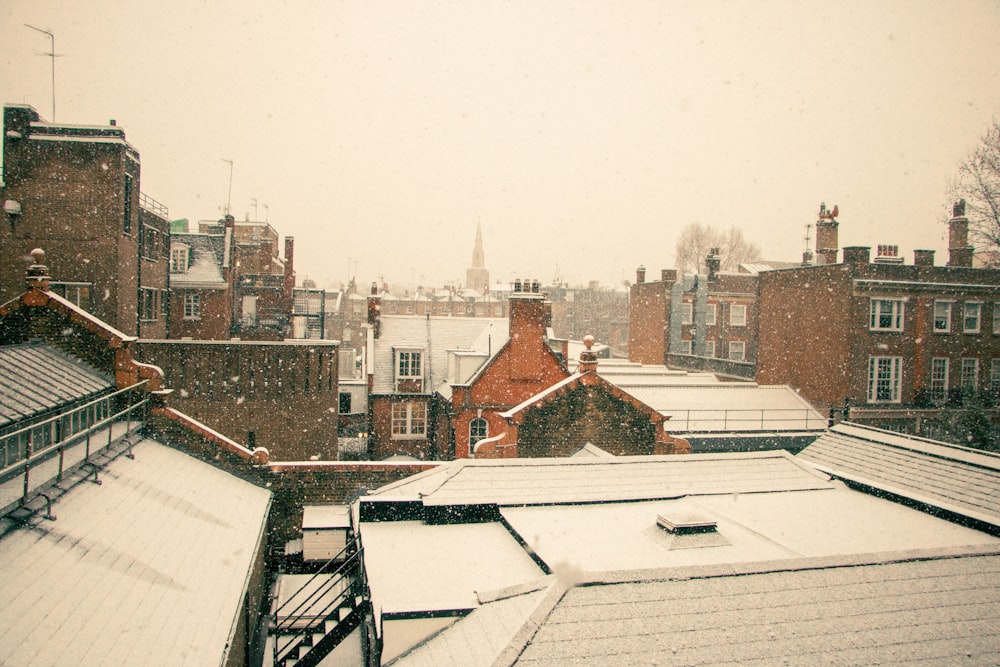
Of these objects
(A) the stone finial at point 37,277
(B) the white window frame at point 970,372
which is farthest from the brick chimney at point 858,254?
(A) the stone finial at point 37,277

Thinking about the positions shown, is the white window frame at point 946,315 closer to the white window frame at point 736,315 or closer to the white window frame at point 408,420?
the white window frame at point 736,315

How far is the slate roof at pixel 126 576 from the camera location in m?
6.77

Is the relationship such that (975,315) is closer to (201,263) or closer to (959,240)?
(959,240)

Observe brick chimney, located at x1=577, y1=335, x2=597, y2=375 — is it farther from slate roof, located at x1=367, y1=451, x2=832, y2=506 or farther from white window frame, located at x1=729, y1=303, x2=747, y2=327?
white window frame, located at x1=729, y1=303, x2=747, y2=327

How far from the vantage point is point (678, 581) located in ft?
22.0

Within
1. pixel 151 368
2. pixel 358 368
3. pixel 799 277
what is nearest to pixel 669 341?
pixel 799 277

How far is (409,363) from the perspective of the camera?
89.4ft

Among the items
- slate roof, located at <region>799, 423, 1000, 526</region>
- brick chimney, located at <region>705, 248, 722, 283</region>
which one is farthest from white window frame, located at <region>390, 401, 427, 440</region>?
brick chimney, located at <region>705, 248, 722, 283</region>

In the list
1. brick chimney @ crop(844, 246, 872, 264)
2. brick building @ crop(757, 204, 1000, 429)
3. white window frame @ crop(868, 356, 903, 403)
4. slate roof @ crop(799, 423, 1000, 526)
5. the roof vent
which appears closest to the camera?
the roof vent

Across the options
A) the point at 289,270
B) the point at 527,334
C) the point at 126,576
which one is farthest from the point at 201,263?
the point at 126,576

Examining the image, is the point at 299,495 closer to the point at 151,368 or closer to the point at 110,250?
the point at 151,368

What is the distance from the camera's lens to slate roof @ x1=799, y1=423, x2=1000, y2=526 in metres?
11.8

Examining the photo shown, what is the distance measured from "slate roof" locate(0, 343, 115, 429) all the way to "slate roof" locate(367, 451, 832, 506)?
6.20 meters

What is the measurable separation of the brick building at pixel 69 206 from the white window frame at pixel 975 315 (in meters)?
36.5
